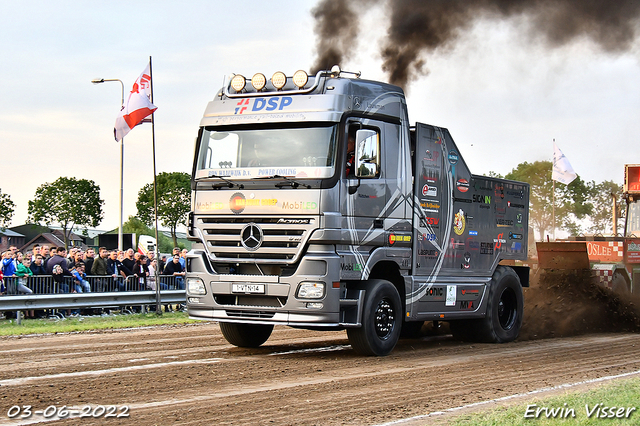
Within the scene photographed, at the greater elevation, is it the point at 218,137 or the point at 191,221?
the point at 218,137

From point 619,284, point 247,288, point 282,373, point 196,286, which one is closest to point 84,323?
point 196,286

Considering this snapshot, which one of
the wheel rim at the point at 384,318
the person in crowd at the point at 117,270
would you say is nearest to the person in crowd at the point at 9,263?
the person in crowd at the point at 117,270

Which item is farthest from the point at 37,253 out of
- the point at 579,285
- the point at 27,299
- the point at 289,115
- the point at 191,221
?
the point at 579,285

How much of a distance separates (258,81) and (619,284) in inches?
413

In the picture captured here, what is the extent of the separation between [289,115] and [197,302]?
293 centimetres

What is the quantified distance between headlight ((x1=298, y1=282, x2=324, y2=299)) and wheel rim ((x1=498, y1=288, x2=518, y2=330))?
4934 mm

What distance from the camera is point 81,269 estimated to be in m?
19.1

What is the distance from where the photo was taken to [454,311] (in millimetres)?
13086

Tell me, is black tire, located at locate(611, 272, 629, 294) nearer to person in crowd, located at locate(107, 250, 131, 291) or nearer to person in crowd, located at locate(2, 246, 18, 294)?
person in crowd, located at locate(107, 250, 131, 291)

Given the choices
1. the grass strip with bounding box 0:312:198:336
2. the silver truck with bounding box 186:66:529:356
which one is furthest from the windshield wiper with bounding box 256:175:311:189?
the grass strip with bounding box 0:312:198:336

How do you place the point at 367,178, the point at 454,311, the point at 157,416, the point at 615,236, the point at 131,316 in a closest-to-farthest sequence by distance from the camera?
the point at 157,416
the point at 367,178
the point at 454,311
the point at 131,316
the point at 615,236

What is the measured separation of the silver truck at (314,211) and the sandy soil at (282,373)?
0.71m

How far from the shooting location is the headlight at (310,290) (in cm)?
1061

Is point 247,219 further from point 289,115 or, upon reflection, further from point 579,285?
point 579,285
